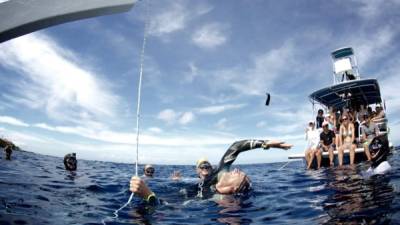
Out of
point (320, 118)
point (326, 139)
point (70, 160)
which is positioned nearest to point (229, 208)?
point (326, 139)

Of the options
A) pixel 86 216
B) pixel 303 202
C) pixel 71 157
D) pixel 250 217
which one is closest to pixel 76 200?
pixel 86 216

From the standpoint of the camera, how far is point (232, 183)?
718cm

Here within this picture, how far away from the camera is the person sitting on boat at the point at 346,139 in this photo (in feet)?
46.3

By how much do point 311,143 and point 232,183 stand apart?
1125 centimetres

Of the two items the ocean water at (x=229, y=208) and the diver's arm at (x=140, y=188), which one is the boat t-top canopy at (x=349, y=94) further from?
the diver's arm at (x=140, y=188)

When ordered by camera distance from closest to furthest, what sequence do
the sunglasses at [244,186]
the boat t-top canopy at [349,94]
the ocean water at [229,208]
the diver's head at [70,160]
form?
the ocean water at [229,208] < the sunglasses at [244,186] < the diver's head at [70,160] < the boat t-top canopy at [349,94]

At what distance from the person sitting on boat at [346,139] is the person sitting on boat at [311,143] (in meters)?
1.18

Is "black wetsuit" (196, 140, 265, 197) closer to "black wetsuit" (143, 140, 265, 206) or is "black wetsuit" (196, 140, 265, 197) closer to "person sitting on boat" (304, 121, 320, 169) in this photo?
"black wetsuit" (143, 140, 265, 206)

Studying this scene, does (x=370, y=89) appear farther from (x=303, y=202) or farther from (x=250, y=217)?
(x=250, y=217)

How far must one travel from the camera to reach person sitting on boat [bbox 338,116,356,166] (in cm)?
1412

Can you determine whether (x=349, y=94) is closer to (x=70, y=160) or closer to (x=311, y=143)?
(x=311, y=143)

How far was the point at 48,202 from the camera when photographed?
6.44 m

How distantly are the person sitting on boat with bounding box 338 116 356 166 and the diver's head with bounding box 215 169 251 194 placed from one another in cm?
Answer: 901

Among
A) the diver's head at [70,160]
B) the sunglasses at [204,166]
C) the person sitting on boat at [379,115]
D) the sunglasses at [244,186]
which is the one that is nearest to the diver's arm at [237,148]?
the sunglasses at [244,186]
